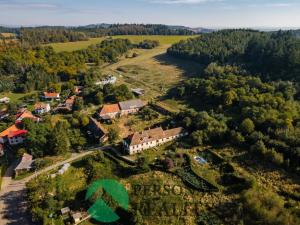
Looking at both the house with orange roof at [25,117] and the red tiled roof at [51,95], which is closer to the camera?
the house with orange roof at [25,117]

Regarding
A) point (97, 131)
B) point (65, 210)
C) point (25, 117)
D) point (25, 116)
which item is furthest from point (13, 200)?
point (25, 116)

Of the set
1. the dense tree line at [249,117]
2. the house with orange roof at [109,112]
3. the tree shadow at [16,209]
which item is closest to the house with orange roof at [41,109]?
the house with orange roof at [109,112]

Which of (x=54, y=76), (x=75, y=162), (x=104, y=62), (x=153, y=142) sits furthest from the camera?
(x=104, y=62)

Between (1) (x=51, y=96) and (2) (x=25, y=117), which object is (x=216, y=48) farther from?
(2) (x=25, y=117)

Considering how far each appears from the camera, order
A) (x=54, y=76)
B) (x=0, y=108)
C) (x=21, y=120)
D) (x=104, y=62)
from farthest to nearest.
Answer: (x=104, y=62) → (x=54, y=76) → (x=0, y=108) → (x=21, y=120)

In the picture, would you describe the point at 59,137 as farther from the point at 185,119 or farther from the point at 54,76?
the point at 54,76

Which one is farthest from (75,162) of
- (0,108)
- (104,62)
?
(104,62)

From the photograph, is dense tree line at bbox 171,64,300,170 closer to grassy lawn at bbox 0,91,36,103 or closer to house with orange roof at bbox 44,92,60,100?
house with orange roof at bbox 44,92,60,100

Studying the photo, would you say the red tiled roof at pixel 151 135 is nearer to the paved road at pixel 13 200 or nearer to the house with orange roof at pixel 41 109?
the paved road at pixel 13 200
